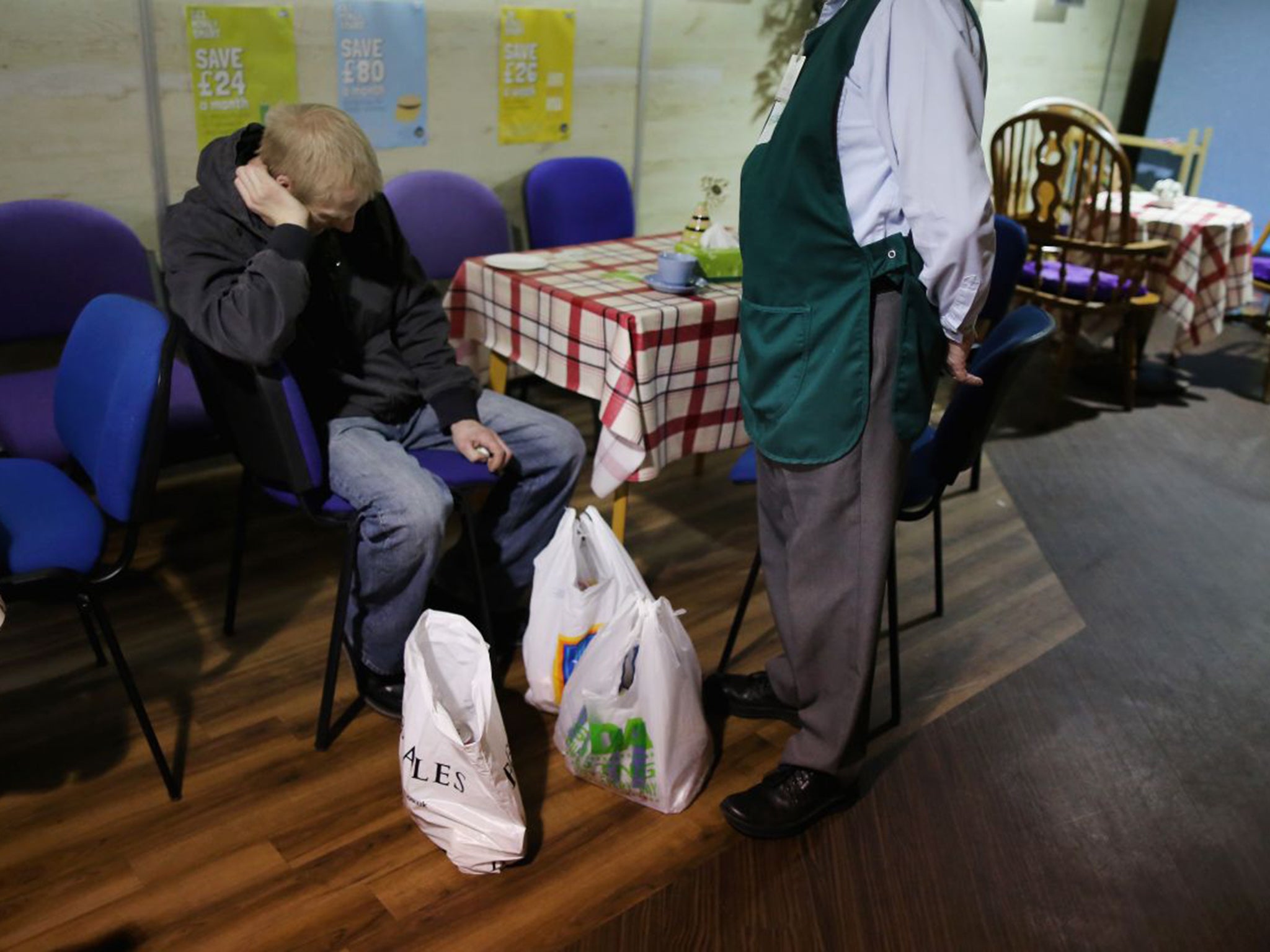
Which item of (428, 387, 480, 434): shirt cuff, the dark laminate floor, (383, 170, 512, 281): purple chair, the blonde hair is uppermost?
the blonde hair

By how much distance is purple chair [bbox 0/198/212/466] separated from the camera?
2.49 meters

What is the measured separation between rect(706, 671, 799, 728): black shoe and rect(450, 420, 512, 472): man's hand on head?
0.61 metres

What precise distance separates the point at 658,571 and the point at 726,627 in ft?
0.93

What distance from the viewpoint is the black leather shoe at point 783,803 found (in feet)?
6.14

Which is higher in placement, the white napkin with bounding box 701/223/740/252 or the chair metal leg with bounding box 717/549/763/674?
the white napkin with bounding box 701/223/740/252

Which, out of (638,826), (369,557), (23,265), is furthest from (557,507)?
(23,265)

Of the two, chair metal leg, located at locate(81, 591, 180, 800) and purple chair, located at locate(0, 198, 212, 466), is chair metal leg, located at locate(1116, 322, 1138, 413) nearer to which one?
purple chair, located at locate(0, 198, 212, 466)

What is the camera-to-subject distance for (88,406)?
5.74ft

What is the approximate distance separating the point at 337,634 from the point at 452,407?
1.59 ft

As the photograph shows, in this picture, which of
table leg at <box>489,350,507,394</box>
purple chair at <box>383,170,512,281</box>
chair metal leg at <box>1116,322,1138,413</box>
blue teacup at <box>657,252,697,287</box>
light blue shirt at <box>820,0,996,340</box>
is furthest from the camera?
chair metal leg at <box>1116,322,1138,413</box>

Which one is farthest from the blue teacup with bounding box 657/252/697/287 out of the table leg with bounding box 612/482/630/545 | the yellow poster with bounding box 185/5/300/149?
the yellow poster with bounding box 185/5/300/149

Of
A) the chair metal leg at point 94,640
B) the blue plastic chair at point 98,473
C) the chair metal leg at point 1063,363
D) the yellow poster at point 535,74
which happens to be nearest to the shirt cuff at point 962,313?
the blue plastic chair at point 98,473

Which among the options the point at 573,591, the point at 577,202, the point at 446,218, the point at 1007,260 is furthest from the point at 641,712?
the point at 577,202

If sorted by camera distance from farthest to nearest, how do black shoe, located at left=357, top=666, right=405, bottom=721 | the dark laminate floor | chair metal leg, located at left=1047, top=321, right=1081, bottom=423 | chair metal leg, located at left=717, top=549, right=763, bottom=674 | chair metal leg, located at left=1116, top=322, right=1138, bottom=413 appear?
chair metal leg, located at left=1116, top=322, right=1138, bottom=413, chair metal leg, located at left=1047, top=321, right=1081, bottom=423, chair metal leg, located at left=717, top=549, right=763, bottom=674, black shoe, located at left=357, top=666, right=405, bottom=721, the dark laminate floor
